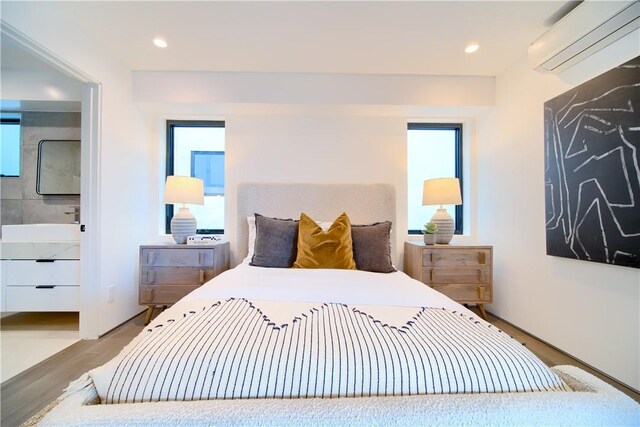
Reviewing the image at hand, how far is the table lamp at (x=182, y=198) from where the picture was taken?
262cm

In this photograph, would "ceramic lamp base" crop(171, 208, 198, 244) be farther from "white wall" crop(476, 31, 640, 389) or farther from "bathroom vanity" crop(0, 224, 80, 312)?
"white wall" crop(476, 31, 640, 389)

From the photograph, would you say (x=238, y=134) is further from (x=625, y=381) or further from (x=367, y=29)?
(x=625, y=381)

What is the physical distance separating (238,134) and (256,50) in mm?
909

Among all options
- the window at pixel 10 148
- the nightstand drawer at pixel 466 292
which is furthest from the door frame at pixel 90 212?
the nightstand drawer at pixel 466 292

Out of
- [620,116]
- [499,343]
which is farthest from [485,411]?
[620,116]

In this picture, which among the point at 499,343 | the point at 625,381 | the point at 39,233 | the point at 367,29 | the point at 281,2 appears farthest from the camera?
the point at 39,233

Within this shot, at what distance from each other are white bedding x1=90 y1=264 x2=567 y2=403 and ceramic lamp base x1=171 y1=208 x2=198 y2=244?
1.71 meters

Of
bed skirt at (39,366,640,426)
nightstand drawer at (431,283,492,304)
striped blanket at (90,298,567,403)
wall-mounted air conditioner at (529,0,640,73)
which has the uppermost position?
wall-mounted air conditioner at (529,0,640,73)

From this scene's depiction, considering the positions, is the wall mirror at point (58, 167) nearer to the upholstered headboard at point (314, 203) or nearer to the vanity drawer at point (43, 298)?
the vanity drawer at point (43, 298)

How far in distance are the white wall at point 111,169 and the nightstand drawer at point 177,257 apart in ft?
0.91

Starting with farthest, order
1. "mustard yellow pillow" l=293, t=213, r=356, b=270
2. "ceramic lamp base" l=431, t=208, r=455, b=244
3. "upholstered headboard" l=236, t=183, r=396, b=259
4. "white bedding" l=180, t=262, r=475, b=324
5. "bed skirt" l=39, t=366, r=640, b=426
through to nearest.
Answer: "upholstered headboard" l=236, t=183, r=396, b=259, "ceramic lamp base" l=431, t=208, r=455, b=244, "mustard yellow pillow" l=293, t=213, r=356, b=270, "white bedding" l=180, t=262, r=475, b=324, "bed skirt" l=39, t=366, r=640, b=426

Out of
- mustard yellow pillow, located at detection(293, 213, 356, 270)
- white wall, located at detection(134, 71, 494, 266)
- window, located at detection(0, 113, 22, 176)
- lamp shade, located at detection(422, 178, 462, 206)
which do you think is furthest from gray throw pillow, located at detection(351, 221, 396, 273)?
window, located at detection(0, 113, 22, 176)

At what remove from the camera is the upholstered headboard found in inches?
113

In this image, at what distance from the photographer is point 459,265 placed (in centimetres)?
256
